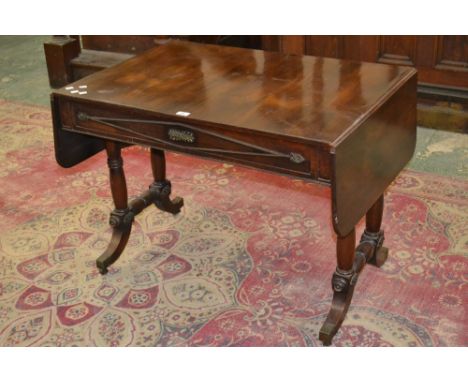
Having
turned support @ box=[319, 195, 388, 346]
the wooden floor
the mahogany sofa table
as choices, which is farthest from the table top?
the wooden floor

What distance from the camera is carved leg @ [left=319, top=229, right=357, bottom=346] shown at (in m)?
2.45

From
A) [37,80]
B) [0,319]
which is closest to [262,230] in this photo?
[0,319]

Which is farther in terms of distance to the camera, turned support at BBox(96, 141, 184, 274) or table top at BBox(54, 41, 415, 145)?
turned support at BBox(96, 141, 184, 274)

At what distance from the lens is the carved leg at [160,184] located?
10.5 feet

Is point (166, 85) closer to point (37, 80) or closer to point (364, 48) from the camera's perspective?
point (364, 48)

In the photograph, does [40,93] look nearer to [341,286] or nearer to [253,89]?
[253,89]

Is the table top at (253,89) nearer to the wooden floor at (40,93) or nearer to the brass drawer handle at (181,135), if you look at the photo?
the brass drawer handle at (181,135)

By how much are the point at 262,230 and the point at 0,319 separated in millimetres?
1190

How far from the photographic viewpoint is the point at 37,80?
5359 mm

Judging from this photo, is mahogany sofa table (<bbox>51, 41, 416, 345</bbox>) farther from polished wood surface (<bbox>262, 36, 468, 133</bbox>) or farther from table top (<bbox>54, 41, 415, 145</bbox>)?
polished wood surface (<bbox>262, 36, 468, 133</bbox>)

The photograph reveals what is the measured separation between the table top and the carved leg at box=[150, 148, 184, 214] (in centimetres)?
50

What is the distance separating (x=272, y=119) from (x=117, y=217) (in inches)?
40.2

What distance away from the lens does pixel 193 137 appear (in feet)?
7.57

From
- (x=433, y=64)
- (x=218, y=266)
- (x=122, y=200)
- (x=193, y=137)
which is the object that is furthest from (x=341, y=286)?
(x=433, y=64)
